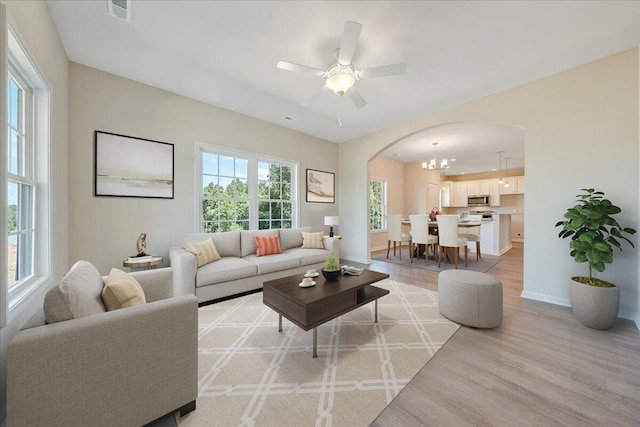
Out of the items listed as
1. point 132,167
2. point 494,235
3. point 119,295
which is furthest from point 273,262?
point 494,235

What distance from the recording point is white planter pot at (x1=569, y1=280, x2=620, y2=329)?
2.17 meters

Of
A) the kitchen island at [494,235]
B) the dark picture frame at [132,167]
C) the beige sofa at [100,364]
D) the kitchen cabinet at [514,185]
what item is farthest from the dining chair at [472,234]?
the dark picture frame at [132,167]

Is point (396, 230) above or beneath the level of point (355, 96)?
beneath

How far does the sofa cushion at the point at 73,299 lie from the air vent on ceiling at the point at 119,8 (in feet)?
6.66

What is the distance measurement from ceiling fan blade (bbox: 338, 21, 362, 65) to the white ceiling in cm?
26

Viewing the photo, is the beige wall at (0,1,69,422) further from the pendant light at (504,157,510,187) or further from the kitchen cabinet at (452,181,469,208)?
the kitchen cabinet at (452,181,469,208)

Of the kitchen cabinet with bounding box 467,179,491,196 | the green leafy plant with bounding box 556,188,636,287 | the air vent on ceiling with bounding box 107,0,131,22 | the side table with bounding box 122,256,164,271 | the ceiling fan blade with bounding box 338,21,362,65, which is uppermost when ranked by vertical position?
the air vent on ceiling with bounding box 107,0,131,22

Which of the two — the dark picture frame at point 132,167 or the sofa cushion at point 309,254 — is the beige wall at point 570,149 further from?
the dark picture frame at point 132,167

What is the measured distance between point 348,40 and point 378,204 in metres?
5.45

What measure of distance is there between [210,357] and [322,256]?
2.38 meters

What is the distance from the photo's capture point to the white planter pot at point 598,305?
2170 mm

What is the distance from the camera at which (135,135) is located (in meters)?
3.06

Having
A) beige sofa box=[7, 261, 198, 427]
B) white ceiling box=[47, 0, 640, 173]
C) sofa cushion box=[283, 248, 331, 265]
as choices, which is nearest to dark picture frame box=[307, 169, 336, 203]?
sofa cushion box=[283, 248, 331, 265]

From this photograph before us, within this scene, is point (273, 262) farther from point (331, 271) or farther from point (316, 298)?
point (316, 298)
